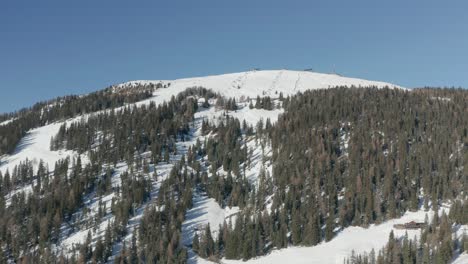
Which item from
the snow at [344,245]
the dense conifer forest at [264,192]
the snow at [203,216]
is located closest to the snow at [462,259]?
the dense conifer forest at [264,192]

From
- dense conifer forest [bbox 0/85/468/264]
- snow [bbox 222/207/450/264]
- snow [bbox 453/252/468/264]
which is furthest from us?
dense conifer forest [bbox 0/85/468/264]

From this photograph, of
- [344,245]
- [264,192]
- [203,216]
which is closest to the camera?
[344,245]

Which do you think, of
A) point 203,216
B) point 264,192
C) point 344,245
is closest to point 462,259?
point 344,245

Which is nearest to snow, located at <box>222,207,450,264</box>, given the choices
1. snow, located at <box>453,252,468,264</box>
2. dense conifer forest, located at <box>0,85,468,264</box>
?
dense conifer forest, located at <box>0,85,468,264</box>

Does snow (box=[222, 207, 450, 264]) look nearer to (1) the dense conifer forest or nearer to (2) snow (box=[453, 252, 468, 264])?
(1) the dense conifer forest

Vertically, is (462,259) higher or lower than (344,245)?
higher

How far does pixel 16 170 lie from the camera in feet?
632

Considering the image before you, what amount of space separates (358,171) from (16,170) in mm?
144645

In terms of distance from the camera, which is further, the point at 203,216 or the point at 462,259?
the point at 203,216

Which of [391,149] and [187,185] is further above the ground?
[391,149]

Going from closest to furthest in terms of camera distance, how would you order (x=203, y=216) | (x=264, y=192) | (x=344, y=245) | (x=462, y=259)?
(x=462, y=259) < (x=344, y=245) < (x=203, y=216) < (x=264, y=192)

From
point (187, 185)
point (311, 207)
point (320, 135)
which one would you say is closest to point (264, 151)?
point (320, 135)

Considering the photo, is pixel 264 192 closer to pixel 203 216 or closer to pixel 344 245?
pixel 203 216

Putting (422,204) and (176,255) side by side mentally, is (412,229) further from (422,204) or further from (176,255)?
(176,255)
